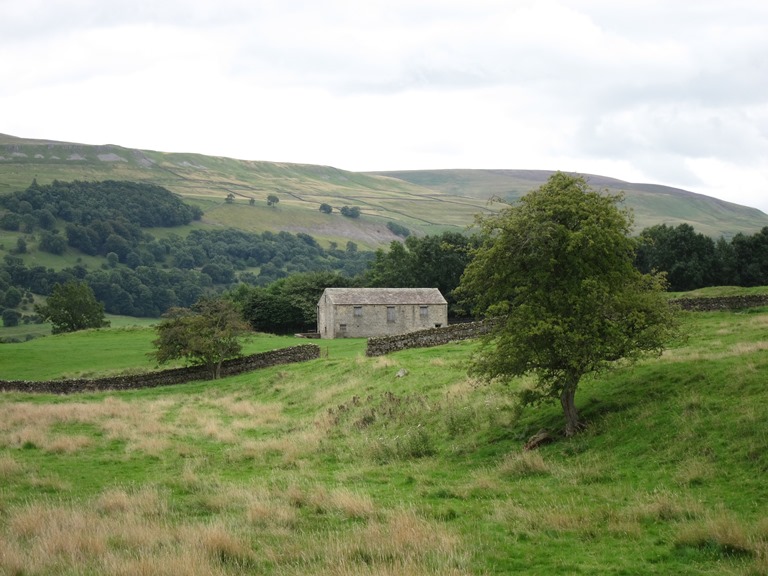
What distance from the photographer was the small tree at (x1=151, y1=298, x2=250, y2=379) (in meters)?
51.8

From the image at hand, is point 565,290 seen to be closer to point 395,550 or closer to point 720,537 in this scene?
point 720,537

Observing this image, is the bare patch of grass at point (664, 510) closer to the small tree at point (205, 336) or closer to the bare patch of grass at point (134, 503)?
the bare patch of grass at point (134, 503)

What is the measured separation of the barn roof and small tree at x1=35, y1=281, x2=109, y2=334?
48.9m

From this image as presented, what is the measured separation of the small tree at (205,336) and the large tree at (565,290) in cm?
3344

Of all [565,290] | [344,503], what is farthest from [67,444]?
[565,290]

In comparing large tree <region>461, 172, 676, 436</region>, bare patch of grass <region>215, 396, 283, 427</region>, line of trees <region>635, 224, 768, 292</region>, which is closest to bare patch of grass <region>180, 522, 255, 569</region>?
large tree <region>461, 172, 676, 436</region>

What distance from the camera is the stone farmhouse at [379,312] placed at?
3049 inches

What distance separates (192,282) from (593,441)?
18353 cm

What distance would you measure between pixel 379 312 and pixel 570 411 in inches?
2287

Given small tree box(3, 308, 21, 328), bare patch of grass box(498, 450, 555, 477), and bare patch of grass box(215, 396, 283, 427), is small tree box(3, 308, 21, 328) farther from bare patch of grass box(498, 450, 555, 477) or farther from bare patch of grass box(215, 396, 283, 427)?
bare patch of grass box(498, 450, 555, 477)

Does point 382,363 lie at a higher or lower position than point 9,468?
higher

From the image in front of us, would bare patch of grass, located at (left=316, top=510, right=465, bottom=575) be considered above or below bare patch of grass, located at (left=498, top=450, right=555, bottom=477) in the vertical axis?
above

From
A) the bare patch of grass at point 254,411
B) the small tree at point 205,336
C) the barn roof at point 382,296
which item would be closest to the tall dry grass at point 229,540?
the bare patch of grass at point 254,411

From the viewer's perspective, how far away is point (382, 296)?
7900 cm
